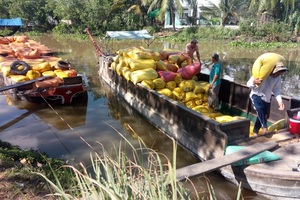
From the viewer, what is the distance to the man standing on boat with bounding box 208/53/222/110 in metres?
5.69

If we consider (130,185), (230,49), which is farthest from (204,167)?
(230,49)

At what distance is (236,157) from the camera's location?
3.67 metres

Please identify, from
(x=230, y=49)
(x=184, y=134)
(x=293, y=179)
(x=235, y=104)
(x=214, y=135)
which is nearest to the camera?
(x=293, y=179)

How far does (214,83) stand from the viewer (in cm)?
586

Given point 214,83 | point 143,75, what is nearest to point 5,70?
point 143,75

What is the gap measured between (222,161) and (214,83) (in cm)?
255

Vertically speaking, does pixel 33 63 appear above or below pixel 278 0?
below

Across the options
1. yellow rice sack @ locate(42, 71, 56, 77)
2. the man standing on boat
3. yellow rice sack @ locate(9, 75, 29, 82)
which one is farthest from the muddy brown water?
the man standing on boat

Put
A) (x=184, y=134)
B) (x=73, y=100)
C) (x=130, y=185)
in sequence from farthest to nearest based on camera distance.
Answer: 1. (x=73, y=100)
2. (x=184, y=134)
3. (x=130, y=185)

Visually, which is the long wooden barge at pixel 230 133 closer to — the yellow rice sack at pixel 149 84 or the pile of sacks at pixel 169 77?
the yellow rice sack at pixel 149 84

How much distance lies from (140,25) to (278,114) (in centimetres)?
2602

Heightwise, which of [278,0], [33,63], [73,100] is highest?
[278,0]

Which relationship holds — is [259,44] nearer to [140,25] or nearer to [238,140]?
[140,25]

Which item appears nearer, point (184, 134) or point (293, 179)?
point (293, 179)
